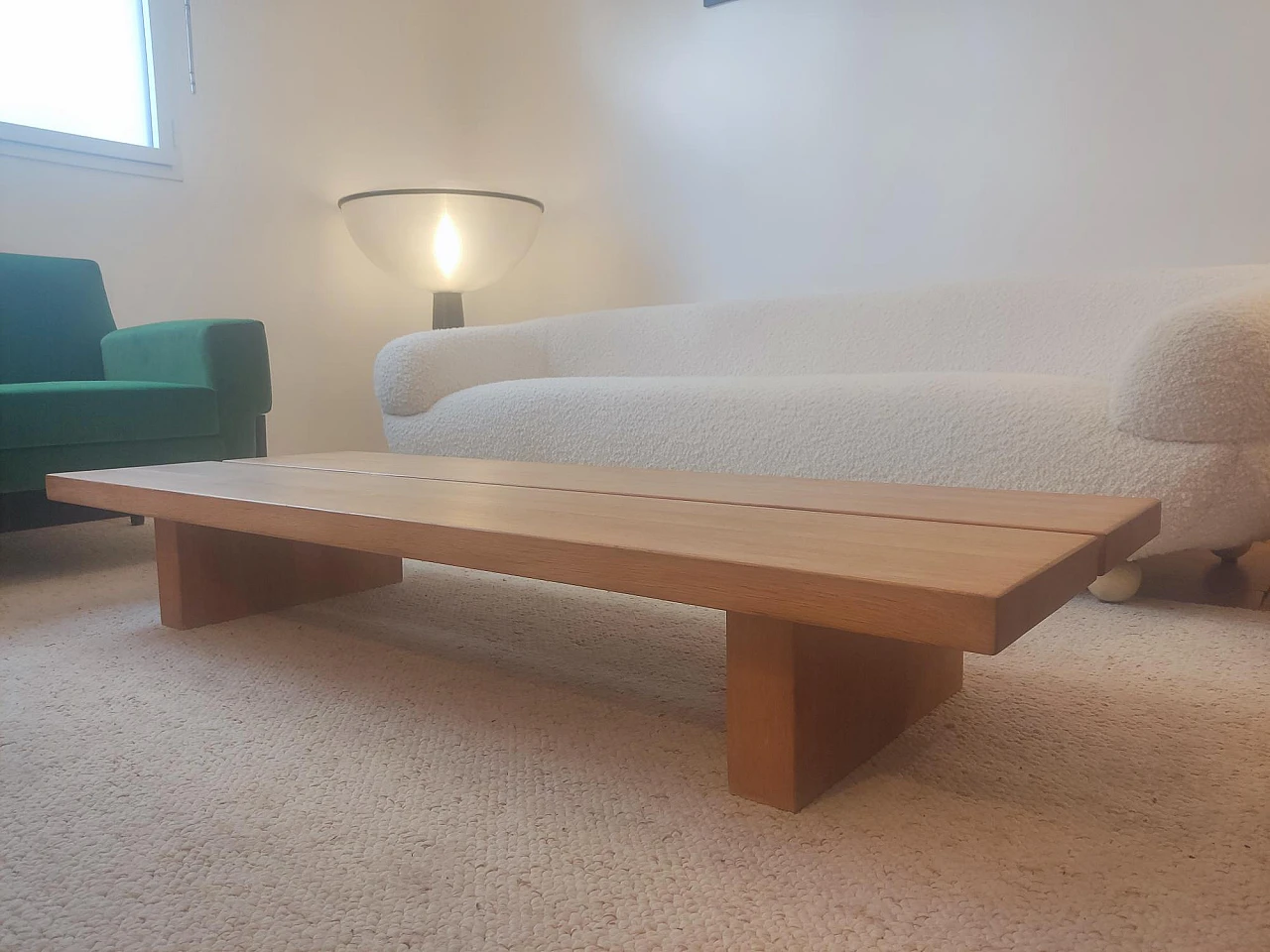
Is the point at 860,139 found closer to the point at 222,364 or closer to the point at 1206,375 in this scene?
the point at 1206,375

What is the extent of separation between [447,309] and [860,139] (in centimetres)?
140

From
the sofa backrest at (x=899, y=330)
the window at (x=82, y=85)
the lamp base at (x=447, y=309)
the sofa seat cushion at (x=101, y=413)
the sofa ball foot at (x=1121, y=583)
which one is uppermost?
the window at (x=82, y=85)

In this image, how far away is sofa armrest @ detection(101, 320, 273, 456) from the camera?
6.68 feet

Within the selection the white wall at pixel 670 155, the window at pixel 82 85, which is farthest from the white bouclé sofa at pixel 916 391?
the window at pixel 82 85

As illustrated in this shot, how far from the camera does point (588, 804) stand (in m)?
0.82

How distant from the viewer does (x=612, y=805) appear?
32.3 inches

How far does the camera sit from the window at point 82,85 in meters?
2.51

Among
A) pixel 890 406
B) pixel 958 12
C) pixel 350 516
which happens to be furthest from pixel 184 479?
pixel 958 12

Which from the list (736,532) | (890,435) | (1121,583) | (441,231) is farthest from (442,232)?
(736,532)

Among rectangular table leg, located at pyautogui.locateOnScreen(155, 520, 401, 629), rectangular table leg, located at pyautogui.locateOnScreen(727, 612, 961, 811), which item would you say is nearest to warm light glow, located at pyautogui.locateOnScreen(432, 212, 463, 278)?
rectangular table leg, located at pyautogui.locateOnScreen(155, 520, 401, 629)

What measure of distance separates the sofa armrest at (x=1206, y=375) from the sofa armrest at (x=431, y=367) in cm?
155

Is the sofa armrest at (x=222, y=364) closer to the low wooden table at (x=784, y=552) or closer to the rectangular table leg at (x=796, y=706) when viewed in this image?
the low wooden table at (x=784, y=552)

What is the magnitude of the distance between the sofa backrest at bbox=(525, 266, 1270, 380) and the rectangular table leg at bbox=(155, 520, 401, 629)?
1209mm

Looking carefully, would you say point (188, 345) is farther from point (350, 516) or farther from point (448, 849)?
point (448, 849)
